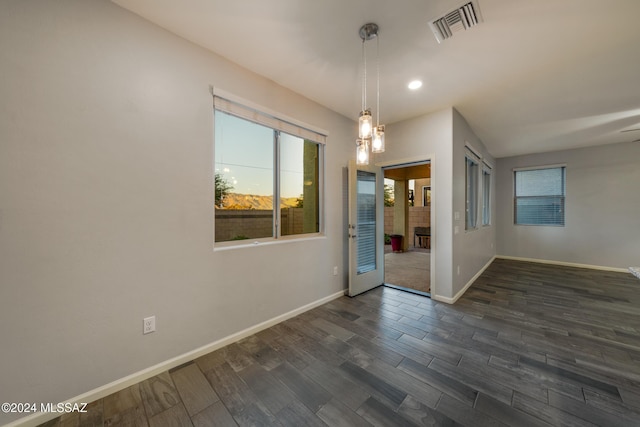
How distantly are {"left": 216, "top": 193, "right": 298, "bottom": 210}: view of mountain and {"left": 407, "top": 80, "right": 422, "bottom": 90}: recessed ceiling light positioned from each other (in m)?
1.96

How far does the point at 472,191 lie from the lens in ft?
→ 14.9

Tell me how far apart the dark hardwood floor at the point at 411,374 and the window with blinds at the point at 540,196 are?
3411mm

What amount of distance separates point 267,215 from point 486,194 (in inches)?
219

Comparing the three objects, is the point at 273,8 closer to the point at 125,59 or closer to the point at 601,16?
the point at 125,59

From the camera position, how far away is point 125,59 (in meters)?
1.73

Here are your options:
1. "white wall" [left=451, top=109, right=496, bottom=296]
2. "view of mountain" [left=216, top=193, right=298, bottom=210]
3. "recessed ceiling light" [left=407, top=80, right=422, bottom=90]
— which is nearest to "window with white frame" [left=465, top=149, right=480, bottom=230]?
"white wall" [left=451, top=109, right=496, bottom=296]

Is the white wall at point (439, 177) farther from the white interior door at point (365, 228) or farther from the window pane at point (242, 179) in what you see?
the window pane at point (242, 179)

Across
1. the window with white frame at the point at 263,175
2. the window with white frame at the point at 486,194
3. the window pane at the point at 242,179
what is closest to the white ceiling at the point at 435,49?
the window with white frame at the point at 263,175

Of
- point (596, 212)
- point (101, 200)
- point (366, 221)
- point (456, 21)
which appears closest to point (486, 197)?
point (596, 212)

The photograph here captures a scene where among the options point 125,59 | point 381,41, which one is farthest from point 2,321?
point 381,41

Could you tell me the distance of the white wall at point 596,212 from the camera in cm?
484

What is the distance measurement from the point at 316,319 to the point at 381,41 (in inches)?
116

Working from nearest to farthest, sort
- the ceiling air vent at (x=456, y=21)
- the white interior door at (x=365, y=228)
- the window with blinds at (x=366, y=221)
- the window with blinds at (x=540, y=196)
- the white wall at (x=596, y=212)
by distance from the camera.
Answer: the ceiling air vent at (x=456, y=21) → the white interior door at (x=365, y=228) → the window with blinds at (x=366, y=221) → the white wall at (x=596, y=212) → the window with blinds at (x=540, y=196)

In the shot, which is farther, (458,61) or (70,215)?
(458,61)
